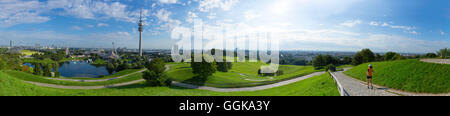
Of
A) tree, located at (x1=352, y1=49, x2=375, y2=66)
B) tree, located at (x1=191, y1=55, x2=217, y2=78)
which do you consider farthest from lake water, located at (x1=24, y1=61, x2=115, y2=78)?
tree, located at (x1=352, y1=49, x2=375, y2=66)

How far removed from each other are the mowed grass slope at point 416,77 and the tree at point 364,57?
99.5 ft

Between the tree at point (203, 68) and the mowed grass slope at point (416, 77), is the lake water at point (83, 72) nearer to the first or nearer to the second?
the tree at point (203, 68)

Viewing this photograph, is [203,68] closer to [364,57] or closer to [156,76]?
[156,76]

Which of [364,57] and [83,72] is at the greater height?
[364,57]

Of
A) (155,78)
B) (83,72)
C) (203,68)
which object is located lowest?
(83,72)

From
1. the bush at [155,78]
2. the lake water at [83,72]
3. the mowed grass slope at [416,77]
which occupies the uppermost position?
the mowed grass slope at [416,77]

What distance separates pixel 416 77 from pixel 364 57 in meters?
33.9

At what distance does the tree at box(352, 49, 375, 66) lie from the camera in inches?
1437

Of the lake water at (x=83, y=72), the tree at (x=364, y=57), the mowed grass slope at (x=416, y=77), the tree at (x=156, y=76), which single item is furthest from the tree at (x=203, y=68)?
the tree at (x=364, y=57)

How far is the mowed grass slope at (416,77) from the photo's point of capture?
933 cm

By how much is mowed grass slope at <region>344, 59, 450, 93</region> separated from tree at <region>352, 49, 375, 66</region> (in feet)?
99.5

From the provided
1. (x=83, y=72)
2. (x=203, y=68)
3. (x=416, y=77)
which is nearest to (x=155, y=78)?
(x=203, y=68)

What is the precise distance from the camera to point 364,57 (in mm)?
36719

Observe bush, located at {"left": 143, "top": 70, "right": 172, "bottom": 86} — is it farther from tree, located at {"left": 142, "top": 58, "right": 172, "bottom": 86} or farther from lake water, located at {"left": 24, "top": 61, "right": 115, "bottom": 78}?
lake water, located at {"left": 24, "top": 61, "right": 115, "bottom": 78}
